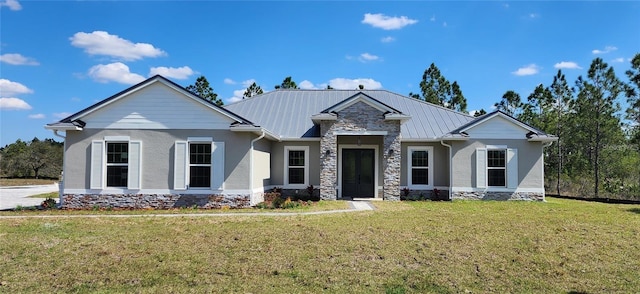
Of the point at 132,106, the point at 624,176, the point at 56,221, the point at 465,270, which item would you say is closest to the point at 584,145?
the point at 624,176

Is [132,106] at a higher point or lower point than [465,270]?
higher

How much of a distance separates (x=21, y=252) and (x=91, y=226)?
287cm

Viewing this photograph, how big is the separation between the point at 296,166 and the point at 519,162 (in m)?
9.96

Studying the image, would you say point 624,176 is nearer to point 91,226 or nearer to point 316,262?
point 316,262

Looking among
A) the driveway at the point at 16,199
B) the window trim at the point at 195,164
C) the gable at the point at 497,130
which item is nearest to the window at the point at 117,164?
the window trim at the point at 195,164

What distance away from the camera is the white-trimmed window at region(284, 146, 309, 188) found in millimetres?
17906

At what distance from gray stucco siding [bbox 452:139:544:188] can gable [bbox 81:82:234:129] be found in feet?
33.0

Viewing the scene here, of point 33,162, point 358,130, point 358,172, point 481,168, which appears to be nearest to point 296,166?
point 358,172

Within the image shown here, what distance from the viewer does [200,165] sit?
14273mm

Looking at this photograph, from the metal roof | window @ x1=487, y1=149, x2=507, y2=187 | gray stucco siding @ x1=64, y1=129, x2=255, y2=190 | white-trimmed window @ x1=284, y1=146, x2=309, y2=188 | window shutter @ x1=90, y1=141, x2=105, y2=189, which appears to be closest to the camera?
window shutter @ x1=90, y1=141, x2=105, y2=189

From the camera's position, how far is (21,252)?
7.38m

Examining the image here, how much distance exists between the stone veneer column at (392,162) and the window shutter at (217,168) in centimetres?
680

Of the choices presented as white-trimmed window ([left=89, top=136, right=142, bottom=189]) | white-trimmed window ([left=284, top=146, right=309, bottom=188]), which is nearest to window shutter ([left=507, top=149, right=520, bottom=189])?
white-trimmed window ([left=284, top=146, right=309, bottom=188])

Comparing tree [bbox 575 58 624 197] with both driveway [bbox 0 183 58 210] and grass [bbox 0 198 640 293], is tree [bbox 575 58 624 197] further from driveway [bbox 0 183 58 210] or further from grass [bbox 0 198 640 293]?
driveway [bbox 0 183 58 210]
